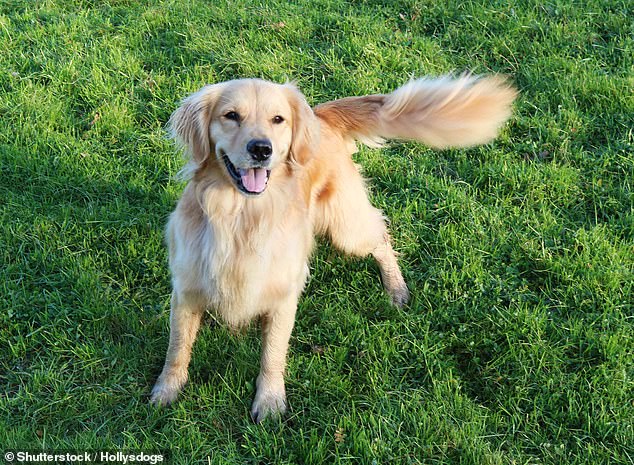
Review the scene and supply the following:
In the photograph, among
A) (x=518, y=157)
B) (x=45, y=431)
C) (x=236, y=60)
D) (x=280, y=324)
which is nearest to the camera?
(x=45, y=431)

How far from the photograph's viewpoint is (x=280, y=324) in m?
3.06

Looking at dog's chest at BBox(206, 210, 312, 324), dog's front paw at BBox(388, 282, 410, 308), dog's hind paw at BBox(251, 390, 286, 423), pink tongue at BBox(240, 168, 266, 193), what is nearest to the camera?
pink tongue at BBox(240, 168, 266, 193)

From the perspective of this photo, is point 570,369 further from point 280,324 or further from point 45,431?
point 45,431

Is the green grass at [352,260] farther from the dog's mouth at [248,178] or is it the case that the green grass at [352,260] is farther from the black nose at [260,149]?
the black nose at [260,149]

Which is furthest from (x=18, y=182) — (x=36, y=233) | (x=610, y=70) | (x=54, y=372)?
(x=610, y=70)

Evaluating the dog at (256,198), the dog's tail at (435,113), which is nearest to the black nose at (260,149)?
the dog at (256,198)

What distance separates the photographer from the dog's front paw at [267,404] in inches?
117

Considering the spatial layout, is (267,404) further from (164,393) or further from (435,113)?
(435,113)

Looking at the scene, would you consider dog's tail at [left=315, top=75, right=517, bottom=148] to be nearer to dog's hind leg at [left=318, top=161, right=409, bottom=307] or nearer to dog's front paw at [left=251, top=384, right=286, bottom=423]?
dog's hind leg at [left=318, top=161, right=409, bottom=307]

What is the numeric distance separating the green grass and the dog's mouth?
940mm

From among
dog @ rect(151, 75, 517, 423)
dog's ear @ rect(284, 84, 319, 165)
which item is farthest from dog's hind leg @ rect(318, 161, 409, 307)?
dog's ear @ rect(284, 84, 319, 165)

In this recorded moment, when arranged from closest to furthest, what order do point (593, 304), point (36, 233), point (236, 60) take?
1. point (593, 304)
2. point (36, 233)
3. point (236, 60)

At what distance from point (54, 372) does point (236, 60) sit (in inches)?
117

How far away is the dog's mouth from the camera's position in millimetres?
2754
